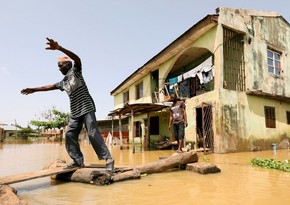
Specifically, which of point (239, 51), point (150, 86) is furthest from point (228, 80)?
point (150, 86)

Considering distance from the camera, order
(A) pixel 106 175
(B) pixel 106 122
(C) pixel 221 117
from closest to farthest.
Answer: (A) pixel 106 175, (C) pixel 221 117, (B) pixel 106 122

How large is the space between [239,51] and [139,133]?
10.2 m

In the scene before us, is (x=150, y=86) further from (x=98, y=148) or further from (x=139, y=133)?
(x=98, y=148)

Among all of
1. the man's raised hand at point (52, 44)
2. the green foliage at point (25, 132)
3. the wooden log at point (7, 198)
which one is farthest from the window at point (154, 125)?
the green foliage at point (25, 132)

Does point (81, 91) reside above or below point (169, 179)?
above

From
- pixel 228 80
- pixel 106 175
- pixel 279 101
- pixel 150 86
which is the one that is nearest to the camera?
pixel 106 175

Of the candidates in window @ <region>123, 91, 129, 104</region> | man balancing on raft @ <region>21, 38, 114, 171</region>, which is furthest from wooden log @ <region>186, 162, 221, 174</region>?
window @ <region>123, 91, 129, 104</region>

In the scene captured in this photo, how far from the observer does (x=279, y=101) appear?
14.0 m

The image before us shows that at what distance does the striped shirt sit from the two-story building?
6859 millimetres

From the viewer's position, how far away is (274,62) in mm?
13898

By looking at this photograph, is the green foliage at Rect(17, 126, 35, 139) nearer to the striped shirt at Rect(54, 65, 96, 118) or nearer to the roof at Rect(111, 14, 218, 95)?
the roof at Rect(111, 14, 218, 95)

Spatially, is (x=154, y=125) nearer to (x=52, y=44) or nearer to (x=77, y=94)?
(x=77, y=94)

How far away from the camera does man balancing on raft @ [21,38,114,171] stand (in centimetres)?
394

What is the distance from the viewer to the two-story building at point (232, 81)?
1075 cm
